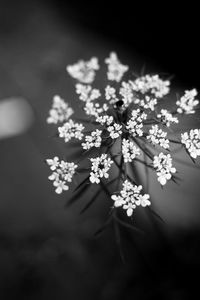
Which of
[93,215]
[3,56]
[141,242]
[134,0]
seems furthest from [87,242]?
[134,0]

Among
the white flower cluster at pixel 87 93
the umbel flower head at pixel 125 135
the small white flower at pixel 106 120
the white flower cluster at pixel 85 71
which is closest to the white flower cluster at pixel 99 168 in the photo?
the umbel flower head at pixel 125 135

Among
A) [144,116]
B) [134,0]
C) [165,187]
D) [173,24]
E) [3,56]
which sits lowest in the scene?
[165,187]

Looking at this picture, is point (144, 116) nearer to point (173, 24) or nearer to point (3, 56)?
point (173, 24)

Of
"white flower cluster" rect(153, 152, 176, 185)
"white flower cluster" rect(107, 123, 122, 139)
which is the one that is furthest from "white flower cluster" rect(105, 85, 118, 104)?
"white flower cluster" rect(153, 152, 176, 185)

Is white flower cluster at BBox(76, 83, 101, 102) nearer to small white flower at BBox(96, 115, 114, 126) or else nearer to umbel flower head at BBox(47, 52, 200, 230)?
umbel flower head at BBox(47, 52, 200, 230)

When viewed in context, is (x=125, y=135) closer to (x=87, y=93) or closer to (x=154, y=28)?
(x=87, y=93)

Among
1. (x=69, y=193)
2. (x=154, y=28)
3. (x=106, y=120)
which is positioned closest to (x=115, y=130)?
(x=106, y=120)
